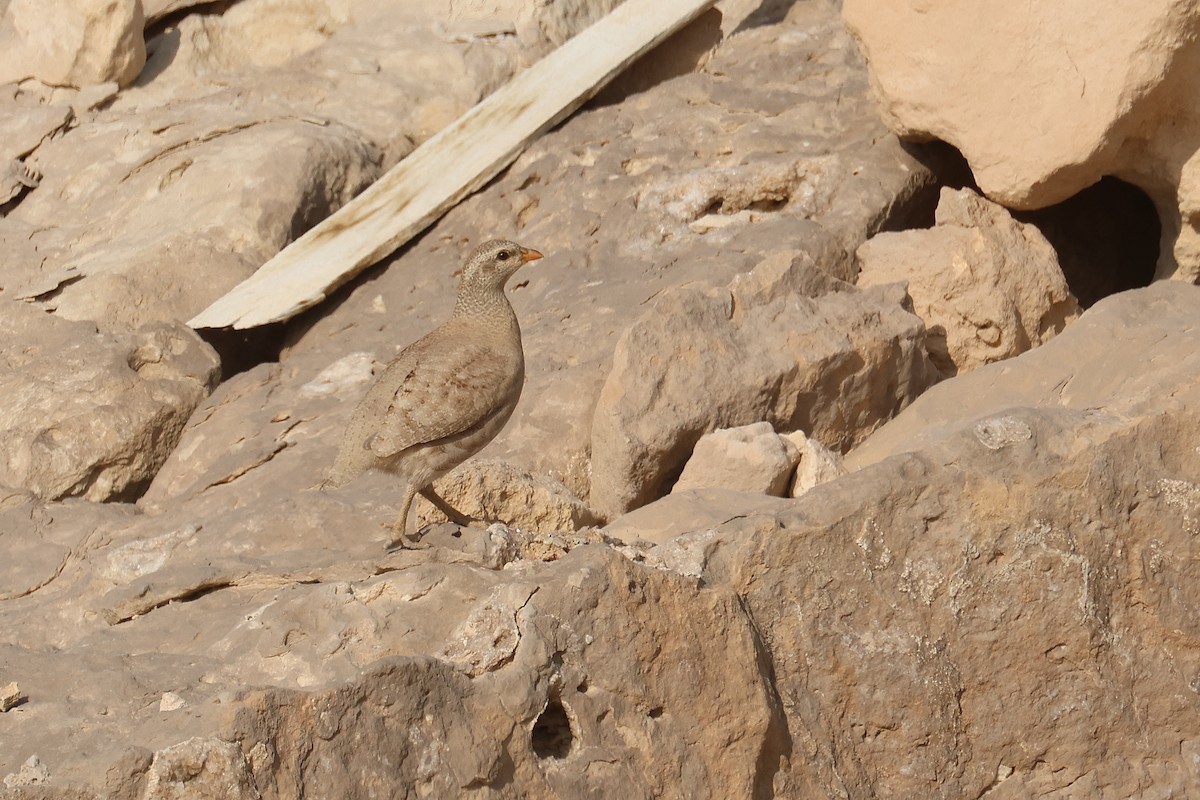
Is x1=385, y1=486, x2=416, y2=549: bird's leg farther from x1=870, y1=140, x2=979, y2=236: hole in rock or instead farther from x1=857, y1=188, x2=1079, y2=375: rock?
x1=870, y1=140, x2=979, y2=236: hole in rock

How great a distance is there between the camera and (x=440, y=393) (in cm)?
605

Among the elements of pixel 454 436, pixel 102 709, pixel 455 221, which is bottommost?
pixel 455 221

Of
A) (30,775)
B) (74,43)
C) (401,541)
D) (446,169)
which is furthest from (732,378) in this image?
(74,43)

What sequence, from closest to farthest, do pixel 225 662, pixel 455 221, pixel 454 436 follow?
pixel 225 662 < pixel 454 436 < pixel 455 221

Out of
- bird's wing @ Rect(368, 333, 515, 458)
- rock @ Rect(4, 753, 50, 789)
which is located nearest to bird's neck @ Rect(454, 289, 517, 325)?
bird's wing @ Rect(368, 333, 515, 458)

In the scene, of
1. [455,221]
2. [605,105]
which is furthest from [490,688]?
[605,105]

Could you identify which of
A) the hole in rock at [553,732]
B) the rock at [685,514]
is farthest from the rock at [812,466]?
the hole in rock at [553,732]

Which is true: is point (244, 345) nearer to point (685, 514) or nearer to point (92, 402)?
point (92, 402)

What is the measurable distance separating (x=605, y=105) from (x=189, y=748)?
7.29 meters

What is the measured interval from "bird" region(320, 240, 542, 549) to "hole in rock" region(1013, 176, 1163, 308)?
4.65 m

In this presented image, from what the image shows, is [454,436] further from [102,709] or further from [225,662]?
[102,709]

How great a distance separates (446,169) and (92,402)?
2.89 metres

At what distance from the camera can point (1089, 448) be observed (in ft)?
17.0

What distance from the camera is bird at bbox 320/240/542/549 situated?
19.5 feet
